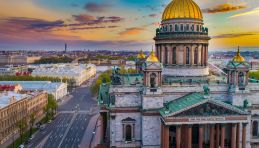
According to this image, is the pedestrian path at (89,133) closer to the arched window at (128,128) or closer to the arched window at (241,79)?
the arched window at (128,128)

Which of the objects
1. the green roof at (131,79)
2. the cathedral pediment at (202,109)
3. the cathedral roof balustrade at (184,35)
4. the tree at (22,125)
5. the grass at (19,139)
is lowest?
the grass at (19,139)

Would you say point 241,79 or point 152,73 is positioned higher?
point 152,73

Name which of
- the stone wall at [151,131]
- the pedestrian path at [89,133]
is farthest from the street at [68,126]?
the stone wall at [151,131]

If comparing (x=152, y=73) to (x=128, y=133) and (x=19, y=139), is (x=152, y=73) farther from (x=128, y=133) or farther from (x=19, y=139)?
(x=19, y=139)

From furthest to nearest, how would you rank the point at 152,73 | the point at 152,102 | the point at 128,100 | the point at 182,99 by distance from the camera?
1. the point at 128,100
2. the point at 182,99
3. the point at 152,102
4. the point at 152,73

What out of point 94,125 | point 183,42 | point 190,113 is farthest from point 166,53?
point 94,125

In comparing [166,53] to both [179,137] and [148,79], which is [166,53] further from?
[179,137]

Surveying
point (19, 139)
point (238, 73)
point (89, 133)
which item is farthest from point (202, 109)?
point (19, 139)

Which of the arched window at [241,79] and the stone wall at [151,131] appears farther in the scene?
the arched window at [241,79]
